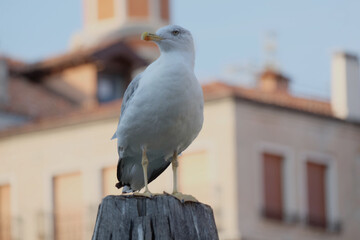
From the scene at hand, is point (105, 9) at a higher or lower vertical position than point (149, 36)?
higher

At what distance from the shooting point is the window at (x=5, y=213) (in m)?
39.8

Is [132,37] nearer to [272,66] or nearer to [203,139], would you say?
[272,66]

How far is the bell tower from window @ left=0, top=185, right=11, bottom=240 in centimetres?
1378

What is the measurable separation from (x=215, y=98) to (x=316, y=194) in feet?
15.3

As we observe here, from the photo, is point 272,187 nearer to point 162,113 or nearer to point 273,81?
point 273,81

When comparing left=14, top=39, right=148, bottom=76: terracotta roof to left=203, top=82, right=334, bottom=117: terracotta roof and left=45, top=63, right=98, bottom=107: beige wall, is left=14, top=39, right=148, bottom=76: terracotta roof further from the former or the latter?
left=203, top=82, right=334, bottom=117: terracotta roof

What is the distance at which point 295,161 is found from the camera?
124 feet

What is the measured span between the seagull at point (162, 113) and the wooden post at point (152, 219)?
0.70 meters

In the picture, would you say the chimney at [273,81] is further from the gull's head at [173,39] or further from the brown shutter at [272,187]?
the gull's head at [173,39]

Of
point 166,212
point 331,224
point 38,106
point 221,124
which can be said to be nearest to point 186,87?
point 166,212

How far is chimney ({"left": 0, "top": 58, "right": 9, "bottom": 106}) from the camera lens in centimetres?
4141

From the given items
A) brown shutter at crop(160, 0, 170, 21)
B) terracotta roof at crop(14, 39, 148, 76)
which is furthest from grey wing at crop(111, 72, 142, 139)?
brown shutter at crop(160, 0, 170, 21)

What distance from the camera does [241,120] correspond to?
36469mm

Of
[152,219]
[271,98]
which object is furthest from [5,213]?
[152,219]
